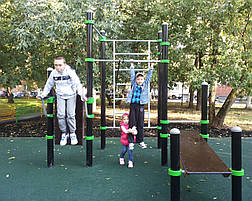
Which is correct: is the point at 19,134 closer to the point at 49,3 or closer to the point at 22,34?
the point at 22,34

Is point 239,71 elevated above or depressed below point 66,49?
below

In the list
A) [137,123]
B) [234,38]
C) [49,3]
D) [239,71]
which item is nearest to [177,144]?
[137,123]

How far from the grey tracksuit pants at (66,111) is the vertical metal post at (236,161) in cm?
254

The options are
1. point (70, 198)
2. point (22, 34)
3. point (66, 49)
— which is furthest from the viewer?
point (66, 49)

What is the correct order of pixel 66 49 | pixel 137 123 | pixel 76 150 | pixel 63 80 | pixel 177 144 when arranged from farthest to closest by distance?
pixel 66 49, pixel 76 150, pixel 137 123, pixel 63 80, pixel 177 144

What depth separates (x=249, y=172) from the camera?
4.58 meters

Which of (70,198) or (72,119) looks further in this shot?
(72,119)

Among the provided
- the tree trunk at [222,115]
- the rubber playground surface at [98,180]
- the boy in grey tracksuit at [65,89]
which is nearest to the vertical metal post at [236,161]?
the rubber playground surface at [98,180]

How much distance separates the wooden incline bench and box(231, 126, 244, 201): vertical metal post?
9cm

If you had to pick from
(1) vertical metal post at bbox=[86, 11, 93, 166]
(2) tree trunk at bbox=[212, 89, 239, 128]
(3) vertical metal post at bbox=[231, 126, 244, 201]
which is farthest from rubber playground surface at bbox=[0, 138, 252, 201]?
(2) tree trunk at bbox=[212, 89, 239, 128]

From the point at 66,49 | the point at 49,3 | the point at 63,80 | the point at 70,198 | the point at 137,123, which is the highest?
the point at 49,3

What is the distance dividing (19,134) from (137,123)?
5.40 m

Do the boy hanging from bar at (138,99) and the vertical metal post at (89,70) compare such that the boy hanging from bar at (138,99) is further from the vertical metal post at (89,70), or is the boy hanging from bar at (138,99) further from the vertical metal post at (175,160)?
the vertical metal post at (175,160)

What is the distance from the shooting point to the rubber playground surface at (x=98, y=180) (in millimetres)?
3514
